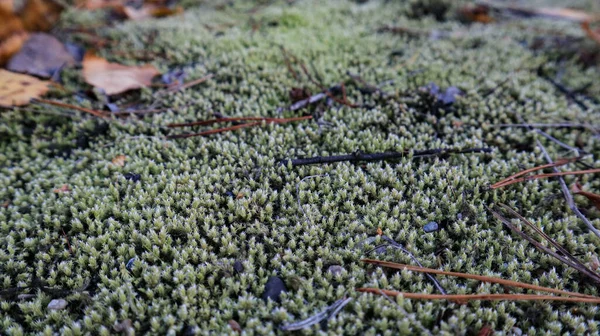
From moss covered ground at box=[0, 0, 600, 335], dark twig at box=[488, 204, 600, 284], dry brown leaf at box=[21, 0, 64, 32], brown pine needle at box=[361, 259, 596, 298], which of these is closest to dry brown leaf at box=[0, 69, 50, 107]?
moss covered ground at box=[0, 0, 600, 335]

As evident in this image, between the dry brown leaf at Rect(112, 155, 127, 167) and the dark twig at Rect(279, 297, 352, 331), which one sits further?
the dry brown leaf at Rect(112, 155, 127, 167)

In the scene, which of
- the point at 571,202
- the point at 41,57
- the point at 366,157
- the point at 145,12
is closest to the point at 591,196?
the point at 571,202

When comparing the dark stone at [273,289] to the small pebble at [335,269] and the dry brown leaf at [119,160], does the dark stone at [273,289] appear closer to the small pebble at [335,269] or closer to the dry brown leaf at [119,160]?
the small pebble at [335,269]

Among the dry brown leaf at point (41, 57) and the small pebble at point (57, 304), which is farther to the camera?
the dry brown leaf at point (41, 57)

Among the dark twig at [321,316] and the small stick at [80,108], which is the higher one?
the small stick at [80,108]

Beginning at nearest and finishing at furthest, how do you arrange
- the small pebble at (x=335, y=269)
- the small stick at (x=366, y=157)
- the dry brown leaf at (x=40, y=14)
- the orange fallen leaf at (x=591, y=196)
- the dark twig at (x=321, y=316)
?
the dark twig at (x=321, y=316) → the small pebble at (x=335, y=269) → the orange fallen leaf at (x=591, y=196) → the small stick at (x=366, y=157) → the dry brown leaf at (x=40, y=14)

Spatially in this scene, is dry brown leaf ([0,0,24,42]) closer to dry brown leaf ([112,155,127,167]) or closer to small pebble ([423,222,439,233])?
dry brown leaf ([112,155,127,167])

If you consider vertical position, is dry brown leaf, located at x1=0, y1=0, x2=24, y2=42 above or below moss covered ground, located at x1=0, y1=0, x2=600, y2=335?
above

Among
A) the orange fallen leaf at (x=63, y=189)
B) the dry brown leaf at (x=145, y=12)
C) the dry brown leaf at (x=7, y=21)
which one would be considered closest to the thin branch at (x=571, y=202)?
the orange fallen leaf at (x=63, y=189)
